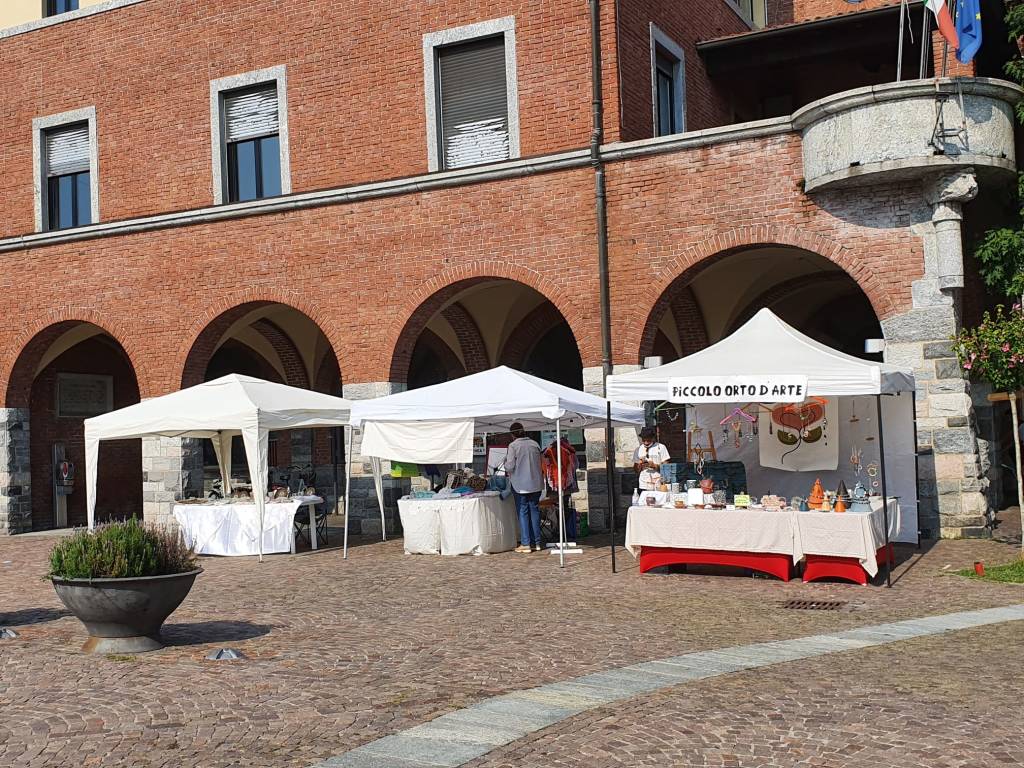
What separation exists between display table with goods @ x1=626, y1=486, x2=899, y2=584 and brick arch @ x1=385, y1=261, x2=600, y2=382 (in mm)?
4313

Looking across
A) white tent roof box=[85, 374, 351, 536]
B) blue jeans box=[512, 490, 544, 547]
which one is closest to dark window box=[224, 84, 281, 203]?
white tent roof box=[85, 374, 351, 536]

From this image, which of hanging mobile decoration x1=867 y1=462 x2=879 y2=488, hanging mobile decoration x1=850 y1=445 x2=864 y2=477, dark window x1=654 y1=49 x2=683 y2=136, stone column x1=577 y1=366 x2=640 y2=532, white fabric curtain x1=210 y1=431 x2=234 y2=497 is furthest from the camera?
dark window x1=654 y1=49 x2=683 y2=136

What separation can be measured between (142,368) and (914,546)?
1240 centimetres

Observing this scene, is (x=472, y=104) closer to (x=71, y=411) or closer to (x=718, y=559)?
(x=718, y=559)

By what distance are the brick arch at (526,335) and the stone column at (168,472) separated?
19.3 ft

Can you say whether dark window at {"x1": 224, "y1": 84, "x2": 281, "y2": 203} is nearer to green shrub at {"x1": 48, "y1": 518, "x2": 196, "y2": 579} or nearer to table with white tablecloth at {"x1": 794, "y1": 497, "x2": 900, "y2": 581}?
A: green shrub at {"x1": 48, "y1": 518, "x2": 196, "y2": 579}

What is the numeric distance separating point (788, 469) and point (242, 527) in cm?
703

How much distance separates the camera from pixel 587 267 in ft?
48.6

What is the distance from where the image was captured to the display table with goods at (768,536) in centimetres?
996

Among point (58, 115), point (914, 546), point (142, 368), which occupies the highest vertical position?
point (58, 115)

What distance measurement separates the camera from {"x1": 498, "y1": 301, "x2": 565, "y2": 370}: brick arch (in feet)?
65.7

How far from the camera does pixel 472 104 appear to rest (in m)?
16.0

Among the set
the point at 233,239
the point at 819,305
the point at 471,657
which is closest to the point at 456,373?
the point at 233,239

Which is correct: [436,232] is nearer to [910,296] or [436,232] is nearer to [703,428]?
[703,428]
